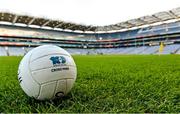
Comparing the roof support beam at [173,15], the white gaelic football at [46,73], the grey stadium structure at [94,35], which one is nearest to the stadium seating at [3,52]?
the grey stadium structure at [94,35]

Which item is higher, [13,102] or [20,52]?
[13,102]

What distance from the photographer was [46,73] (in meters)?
2.21

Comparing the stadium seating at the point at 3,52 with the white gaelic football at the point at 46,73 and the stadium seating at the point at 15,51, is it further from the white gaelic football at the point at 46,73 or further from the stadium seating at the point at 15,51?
the white gaelic football at the point at 46,73

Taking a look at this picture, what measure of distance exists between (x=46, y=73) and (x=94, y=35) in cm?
6716

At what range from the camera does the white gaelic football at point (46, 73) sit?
7.28 feet

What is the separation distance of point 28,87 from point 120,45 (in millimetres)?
62373

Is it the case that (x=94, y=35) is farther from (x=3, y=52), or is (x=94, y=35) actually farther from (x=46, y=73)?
(x=46, y=73)

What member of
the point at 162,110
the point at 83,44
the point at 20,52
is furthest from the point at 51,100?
the point at 83,44

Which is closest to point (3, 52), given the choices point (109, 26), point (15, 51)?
point (15, 51)

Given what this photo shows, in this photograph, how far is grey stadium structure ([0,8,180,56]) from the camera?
158ft

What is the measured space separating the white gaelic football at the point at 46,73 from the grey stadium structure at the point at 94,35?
41.2m

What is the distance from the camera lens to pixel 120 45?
63.9 m

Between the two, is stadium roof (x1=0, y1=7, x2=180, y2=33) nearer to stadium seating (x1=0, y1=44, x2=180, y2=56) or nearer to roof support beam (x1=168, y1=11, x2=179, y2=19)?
roof support beam (x1=168, y1=11, x2=179, y2=19)

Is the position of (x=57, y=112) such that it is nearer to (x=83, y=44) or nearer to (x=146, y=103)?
(x=146, y=103)
